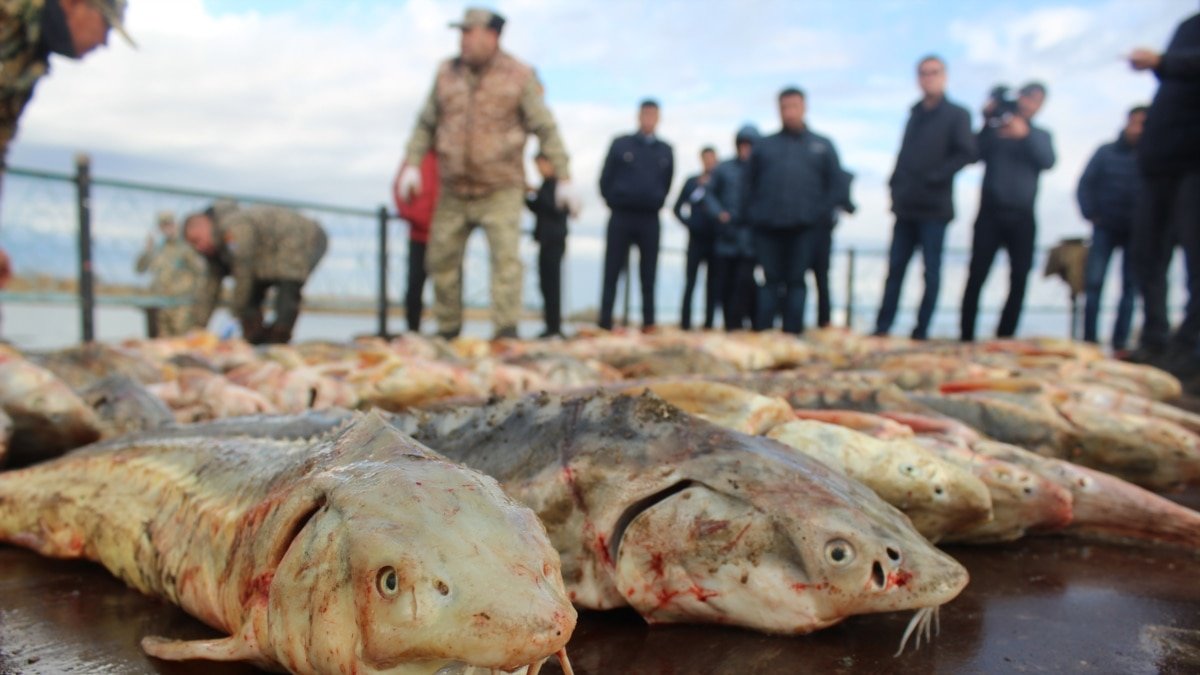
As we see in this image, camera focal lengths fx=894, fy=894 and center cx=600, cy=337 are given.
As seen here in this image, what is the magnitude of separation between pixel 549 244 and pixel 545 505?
7.13m

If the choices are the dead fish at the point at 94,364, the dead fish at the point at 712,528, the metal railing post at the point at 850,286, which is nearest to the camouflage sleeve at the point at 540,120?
the dead fish at the point at 94,364

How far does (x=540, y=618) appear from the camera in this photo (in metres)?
1.11

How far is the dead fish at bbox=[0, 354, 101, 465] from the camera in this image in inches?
111

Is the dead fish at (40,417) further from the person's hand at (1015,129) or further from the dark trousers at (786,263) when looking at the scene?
the person's hand at (1015,129)

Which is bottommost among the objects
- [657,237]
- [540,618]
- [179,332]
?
[179,332]

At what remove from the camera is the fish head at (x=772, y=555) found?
5.14ft

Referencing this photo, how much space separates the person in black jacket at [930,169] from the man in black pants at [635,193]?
248 centimetres

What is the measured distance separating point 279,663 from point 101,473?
121 cm

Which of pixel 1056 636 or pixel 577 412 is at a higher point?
pixel 577 412

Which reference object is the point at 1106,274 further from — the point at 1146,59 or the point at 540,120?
the point at 540,120

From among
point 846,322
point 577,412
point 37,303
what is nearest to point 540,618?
point 577,412

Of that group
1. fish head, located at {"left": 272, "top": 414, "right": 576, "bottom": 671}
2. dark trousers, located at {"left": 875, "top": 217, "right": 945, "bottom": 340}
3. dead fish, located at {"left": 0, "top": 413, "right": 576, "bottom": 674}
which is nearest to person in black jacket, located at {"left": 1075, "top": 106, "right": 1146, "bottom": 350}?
dark trousers, located at {"left": 875, "top": 217, "right": 945, "bottom": 340}

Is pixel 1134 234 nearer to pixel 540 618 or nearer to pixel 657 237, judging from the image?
pixel 657 237

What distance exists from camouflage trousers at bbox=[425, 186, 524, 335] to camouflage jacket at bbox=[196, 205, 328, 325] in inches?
95.0
